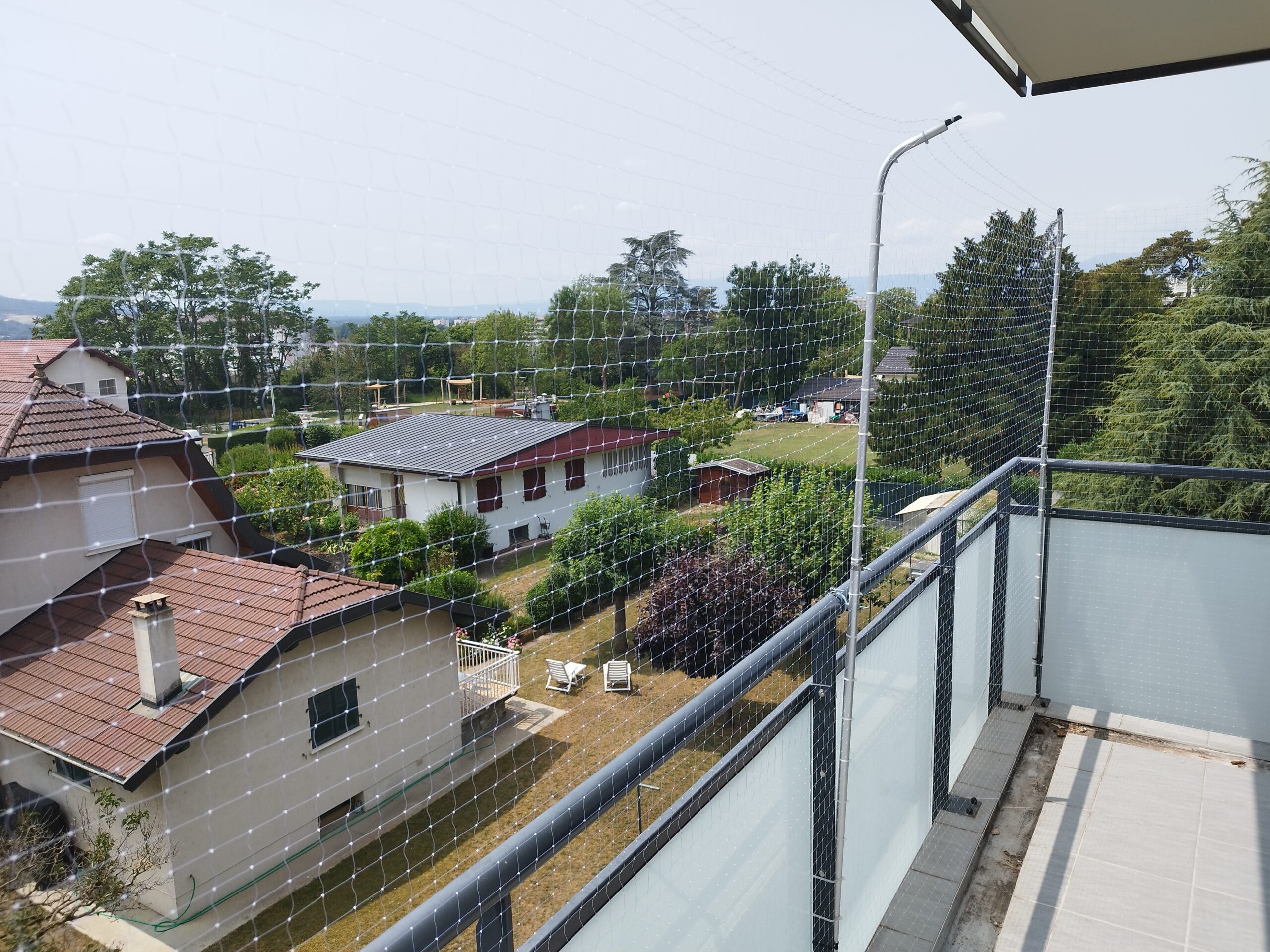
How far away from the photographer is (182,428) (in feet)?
3.43

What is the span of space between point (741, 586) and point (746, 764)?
4.94 meters

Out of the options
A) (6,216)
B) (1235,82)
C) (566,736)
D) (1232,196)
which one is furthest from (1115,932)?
(1232,196)

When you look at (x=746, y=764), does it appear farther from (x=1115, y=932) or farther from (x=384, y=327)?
(x=1115, y=932)

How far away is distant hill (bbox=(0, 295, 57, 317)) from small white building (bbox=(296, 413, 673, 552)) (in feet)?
1.32

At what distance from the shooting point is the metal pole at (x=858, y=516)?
1.69 metres

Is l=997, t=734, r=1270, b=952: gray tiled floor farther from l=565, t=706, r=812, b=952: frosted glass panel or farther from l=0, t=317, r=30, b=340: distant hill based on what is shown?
l=0, t=317, r=30, b=340: distant hill

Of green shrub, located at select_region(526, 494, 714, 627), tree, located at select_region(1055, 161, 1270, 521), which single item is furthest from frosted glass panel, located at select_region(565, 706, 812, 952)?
tree, located at select_region(1055, 161, 1270, 521)

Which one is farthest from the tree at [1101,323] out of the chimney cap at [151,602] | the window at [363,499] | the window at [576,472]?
the chimney cap at [151,602]

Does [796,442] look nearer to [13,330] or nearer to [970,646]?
[970,646]

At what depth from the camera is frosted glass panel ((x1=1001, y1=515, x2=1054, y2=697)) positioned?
365 centimetres

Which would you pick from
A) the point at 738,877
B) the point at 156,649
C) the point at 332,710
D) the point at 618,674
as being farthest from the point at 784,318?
the point at 618,674

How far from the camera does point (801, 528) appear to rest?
7121 millimetres

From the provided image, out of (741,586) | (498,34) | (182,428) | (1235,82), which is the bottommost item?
(741,586)

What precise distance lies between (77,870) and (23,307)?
11.2ft
